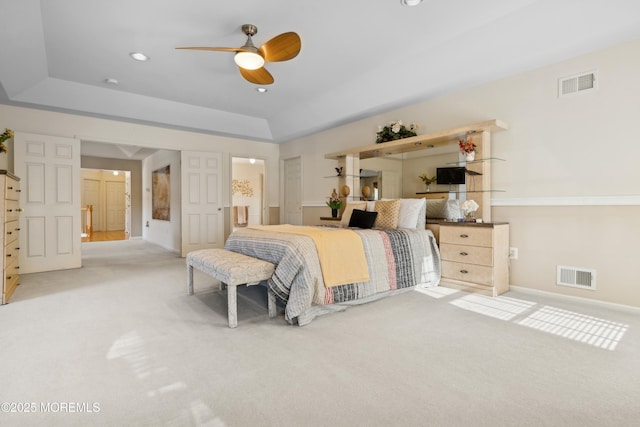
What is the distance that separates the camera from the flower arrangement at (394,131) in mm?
4387

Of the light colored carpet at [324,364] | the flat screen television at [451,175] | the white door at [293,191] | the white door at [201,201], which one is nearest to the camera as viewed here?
the light colored carpet at [324,364]

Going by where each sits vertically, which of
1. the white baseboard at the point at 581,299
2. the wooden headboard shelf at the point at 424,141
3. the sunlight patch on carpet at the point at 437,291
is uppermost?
the wooden headboard shelf at the point at 424,141

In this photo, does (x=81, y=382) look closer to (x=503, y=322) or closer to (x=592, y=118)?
(x=503, y=322)

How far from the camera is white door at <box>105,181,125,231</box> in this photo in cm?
1140

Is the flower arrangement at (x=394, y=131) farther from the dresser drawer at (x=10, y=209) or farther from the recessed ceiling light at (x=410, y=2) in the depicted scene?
the dresser drawer at (x=10, y=209)

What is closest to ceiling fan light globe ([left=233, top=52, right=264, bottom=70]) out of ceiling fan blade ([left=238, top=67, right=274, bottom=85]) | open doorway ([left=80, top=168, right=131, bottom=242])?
ceiling fan blade ([left=238, top=67, right=274, bottom=85])

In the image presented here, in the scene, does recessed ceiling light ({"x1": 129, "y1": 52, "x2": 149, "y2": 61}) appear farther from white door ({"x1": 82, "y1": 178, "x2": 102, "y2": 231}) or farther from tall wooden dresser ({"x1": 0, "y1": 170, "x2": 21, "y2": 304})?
white door ({"x1": 82, "y1": 178, "x2": 102, "y2": 231})

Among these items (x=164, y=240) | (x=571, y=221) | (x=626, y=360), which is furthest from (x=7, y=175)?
(x=571, y=221)

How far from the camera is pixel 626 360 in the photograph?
187 cm

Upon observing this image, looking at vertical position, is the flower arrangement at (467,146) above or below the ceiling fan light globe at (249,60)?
below

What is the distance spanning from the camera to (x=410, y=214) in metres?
3.78

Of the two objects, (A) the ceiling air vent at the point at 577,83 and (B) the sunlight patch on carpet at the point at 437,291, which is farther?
(B) the sunlight patch on carpet at the point at 437,291

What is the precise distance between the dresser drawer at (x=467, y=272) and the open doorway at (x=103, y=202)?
1075cm

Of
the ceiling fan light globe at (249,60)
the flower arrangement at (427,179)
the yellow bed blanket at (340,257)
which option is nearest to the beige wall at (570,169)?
the flower arrangement at (427,179)
